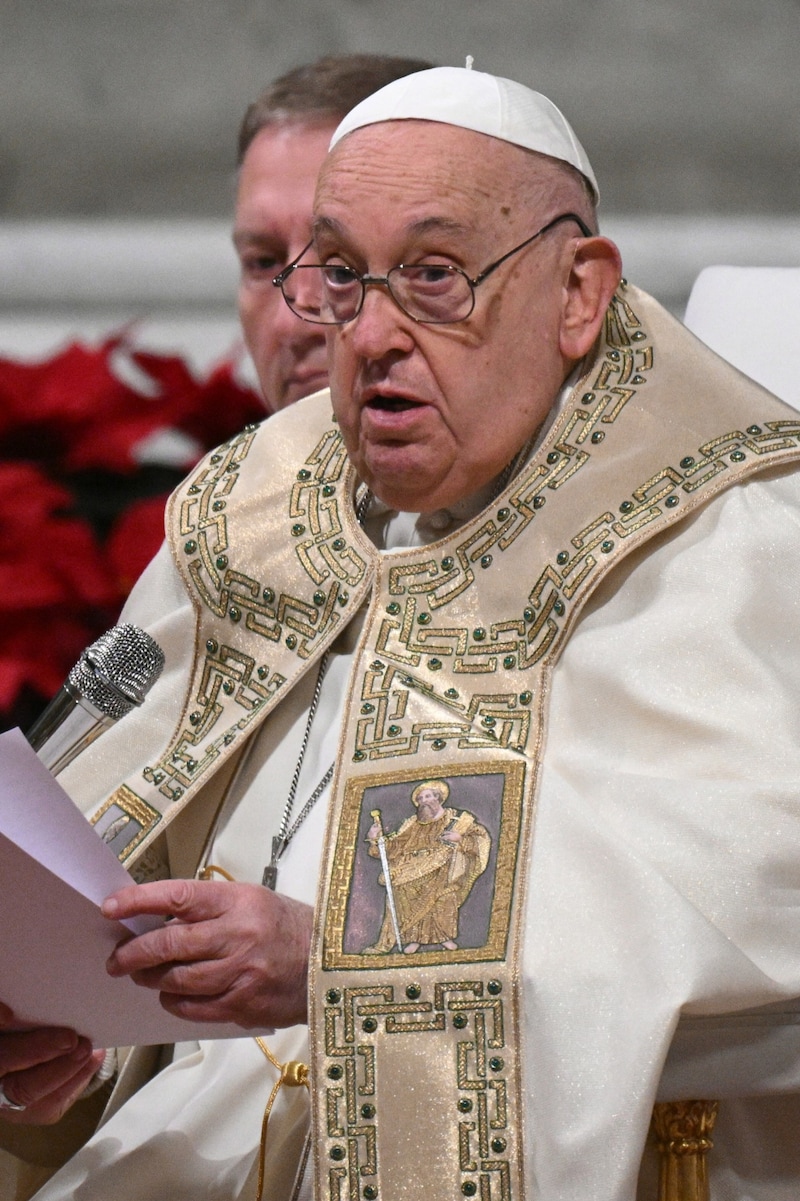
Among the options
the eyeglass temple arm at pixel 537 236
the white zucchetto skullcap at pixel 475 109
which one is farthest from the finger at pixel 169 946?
the white zucchetto skullcap at pixel 475 109

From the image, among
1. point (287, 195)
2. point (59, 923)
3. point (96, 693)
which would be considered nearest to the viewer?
point (59, 923)

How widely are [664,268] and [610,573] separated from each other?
4.69 ft

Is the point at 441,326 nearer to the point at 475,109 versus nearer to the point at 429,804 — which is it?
the point at 475,109

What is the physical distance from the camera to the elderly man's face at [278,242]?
2.55 m

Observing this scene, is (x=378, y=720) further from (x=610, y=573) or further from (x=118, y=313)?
(x=118, y=313)

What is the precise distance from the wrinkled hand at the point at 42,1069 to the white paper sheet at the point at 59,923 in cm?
2

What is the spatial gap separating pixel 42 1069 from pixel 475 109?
3.48 feet

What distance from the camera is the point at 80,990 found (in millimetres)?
1555

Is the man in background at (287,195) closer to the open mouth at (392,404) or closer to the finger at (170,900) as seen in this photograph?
the open mouth at (392,404)

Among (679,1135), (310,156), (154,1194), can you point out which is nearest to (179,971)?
(154,1194)

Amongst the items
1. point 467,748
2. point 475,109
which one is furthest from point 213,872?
point 475,109

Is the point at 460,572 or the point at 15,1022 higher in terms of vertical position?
the point at 460,572

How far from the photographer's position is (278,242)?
8.46 ft

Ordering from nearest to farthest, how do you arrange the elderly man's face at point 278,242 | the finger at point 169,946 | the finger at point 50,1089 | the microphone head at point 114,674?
the finger at point 169,946, the microphone head at point 114,674, the finger at point 50,1089, the elderly man's face at point 278,242
